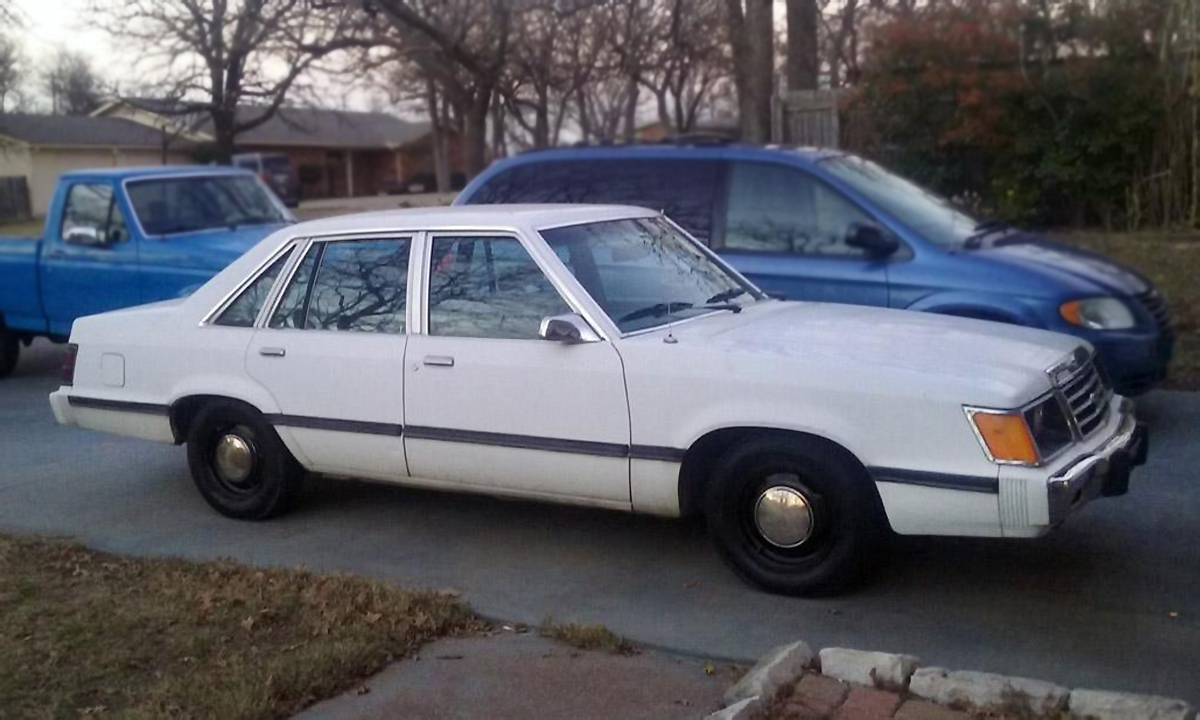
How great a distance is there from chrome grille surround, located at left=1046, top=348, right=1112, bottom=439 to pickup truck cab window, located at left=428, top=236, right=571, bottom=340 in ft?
6.58

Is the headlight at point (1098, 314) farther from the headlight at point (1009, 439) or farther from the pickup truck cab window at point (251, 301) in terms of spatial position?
the pickup truck cab window at point (251, 301)

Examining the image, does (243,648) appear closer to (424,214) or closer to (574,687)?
(574,687)

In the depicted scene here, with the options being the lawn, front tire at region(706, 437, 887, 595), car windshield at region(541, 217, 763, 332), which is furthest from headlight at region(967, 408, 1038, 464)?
the lawn

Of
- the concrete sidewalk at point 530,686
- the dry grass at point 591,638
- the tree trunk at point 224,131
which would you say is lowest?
the concrete sidewalk at point 530,686

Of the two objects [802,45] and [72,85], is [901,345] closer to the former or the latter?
[802,45]

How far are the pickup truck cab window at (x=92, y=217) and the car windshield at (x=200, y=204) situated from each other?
176mm

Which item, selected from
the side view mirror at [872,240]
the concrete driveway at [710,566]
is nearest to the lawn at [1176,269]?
the concrete driveway at [710,566]

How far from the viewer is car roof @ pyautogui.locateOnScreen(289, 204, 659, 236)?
624cm

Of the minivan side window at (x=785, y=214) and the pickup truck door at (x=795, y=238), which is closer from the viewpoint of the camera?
the pickup truck door at (x=795, y=238)

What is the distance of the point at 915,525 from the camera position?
5137 millimetres

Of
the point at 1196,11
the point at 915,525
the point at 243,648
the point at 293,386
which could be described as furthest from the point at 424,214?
the point at 1196,11

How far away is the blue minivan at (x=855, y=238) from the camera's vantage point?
7789 millimetres

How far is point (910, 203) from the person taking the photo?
27.8 feet

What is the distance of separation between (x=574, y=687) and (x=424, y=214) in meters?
2.71
